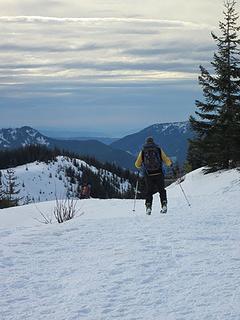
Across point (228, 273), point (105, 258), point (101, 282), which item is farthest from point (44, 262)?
point (228, 273)

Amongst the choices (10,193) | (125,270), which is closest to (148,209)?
(125,270)

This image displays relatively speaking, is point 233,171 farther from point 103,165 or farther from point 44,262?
point 103,165

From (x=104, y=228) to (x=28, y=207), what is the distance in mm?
11131

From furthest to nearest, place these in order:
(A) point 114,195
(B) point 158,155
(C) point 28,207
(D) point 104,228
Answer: (A) point 114,195 < (C) point 28,207 < (B) point 158,155 < (D) point 104,228

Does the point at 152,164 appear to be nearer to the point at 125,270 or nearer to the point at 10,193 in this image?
the point at 125,270

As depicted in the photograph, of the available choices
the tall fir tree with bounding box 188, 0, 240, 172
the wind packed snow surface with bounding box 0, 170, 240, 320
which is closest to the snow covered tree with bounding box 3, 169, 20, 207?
the tall fir tree with bounding box 188, 0, 240, 172

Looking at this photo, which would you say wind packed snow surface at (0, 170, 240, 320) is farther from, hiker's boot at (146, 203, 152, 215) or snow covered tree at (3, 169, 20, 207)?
snow covered tree at (3, 169, 20, 207)

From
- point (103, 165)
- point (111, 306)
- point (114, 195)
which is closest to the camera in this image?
point (111, 306)

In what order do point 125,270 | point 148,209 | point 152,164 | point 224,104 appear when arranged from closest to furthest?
1. point 125,270
2. point 152,164
3. point 148,209
4. point 224,104

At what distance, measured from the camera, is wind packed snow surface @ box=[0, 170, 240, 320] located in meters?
5.04

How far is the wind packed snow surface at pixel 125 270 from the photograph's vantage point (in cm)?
504

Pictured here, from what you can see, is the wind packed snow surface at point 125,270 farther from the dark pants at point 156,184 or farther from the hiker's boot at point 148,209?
the dark pants at point 156,184

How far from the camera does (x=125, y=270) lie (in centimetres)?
654

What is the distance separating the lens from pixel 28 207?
A: 813 inches
